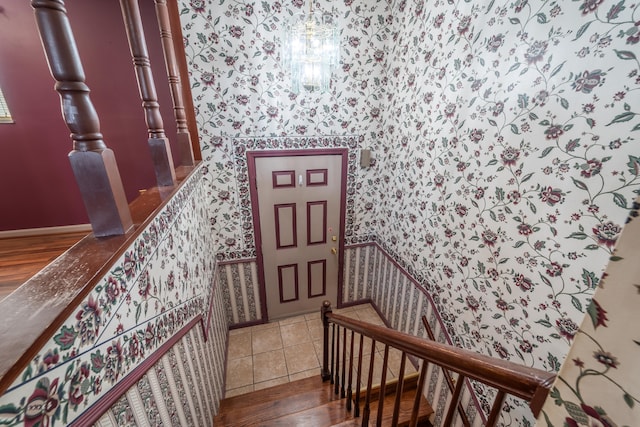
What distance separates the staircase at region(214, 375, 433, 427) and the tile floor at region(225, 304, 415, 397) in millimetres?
225

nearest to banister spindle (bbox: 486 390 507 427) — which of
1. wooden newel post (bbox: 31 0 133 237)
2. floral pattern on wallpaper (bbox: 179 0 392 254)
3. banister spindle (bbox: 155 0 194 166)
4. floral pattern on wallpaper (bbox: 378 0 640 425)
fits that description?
floral pattern on wallpaper (bbox: 378 0 640 425)

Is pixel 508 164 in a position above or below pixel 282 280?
above

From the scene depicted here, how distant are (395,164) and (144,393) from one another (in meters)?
2.37

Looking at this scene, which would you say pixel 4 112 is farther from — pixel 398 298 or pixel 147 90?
pixel 398 298

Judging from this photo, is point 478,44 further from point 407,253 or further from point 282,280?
point 282,280

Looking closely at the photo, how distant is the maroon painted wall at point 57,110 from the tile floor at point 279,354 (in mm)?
2110

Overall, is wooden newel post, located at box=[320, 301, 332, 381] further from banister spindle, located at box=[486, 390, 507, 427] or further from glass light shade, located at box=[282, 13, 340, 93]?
glass light shade, located at box=[282, 13, 340, 93]

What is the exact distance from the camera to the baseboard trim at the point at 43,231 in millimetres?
2584

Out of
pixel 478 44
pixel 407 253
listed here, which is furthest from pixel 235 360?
pixel 478 44

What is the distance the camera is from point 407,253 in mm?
2402

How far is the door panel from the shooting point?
2.54 m

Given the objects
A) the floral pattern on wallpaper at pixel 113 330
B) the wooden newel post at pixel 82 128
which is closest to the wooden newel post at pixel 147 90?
the floral pattern on wallpaper at pixel 113 330

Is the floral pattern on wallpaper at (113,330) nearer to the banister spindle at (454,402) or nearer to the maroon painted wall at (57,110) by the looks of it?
the banister spindle at (454,402)

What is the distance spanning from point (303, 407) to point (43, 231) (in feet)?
10.6
